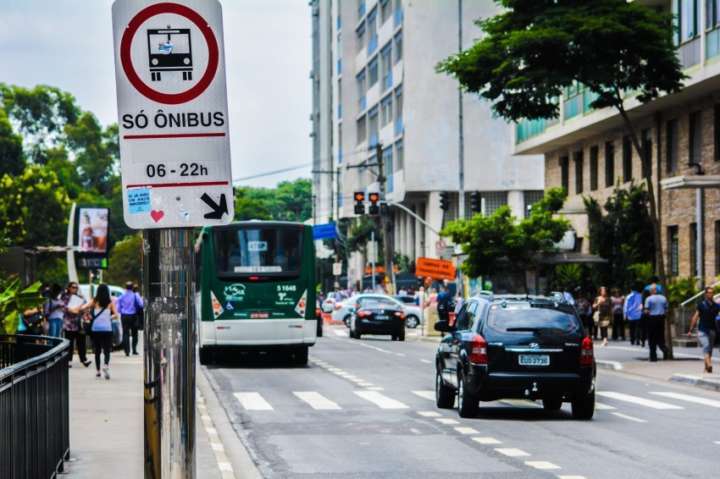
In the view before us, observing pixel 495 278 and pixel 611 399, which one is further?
pixel 495 278

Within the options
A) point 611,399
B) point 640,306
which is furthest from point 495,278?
point 611,399

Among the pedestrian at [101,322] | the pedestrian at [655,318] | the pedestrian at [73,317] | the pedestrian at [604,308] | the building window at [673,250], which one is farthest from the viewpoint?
the building window at [673,250]

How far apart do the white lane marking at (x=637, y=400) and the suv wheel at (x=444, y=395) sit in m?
3.05

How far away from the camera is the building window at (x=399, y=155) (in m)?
85.8

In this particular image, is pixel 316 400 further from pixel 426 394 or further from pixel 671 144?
pixel 671 144

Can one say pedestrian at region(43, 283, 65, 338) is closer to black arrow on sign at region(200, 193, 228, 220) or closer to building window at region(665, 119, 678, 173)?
building window at region(665, 119, 678, 173)

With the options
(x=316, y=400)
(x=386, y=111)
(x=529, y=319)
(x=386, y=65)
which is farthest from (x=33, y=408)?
(x=386, y=65)

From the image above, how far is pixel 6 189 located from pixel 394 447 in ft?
240

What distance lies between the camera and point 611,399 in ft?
80.2

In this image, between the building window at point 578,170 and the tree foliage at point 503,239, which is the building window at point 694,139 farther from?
the building window at point 578,170

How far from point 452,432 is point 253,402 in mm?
5944

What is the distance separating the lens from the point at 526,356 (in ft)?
65.2

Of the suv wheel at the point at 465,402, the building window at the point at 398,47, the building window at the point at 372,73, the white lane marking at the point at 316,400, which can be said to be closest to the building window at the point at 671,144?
the white lane marking at the point at 316,400

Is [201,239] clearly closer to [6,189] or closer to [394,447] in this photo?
[394,447]
